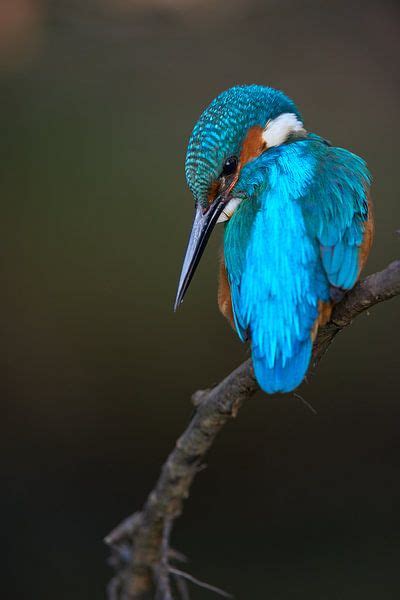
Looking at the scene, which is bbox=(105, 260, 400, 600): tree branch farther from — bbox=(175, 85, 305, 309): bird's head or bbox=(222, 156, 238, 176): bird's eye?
bbox=(222, 156, 238, 176): bird's eye

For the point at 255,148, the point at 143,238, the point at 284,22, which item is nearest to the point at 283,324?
the point at 255,148

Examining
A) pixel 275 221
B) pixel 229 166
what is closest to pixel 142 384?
pixel 229 166

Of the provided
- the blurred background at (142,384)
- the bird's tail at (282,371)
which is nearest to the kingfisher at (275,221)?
the bird's tail at (282,371)

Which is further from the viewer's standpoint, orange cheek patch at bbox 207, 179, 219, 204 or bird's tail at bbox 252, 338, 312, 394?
orange cheek patch at bbox 207, 179, 219, 204

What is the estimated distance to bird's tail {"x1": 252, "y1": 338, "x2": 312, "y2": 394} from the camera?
128 cm

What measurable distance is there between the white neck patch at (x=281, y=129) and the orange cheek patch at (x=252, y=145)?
0.04ft

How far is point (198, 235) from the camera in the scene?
1.55 metres

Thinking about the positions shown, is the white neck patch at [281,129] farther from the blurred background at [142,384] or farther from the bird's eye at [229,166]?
the blurred background at [142,384]

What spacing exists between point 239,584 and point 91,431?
2.28ft

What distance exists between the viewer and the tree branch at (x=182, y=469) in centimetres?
129

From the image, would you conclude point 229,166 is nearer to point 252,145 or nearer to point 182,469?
point 252,145

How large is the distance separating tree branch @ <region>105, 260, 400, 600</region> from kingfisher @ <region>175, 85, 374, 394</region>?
60 millimetres

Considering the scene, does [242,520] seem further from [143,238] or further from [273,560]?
[143,238]

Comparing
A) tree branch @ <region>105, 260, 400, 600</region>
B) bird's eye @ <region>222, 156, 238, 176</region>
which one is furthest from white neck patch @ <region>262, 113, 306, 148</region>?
tree branch @ <region>105, 260, 400, 600</region>
